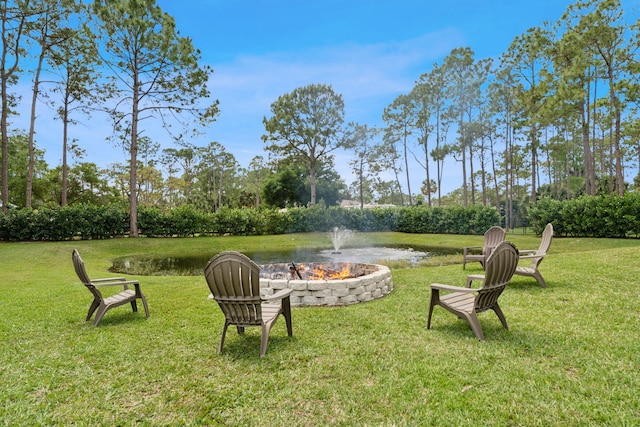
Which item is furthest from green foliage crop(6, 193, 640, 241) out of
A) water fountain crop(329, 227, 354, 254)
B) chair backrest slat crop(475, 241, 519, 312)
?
chair backrest slat crop(475, 241, 519, 312)

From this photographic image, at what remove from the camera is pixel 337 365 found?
293 centimetres

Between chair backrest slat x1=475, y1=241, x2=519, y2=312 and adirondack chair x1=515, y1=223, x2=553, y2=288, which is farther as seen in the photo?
adirondack chair x1=515, y1=223, x2=553, y2=288

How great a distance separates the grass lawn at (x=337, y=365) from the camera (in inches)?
88.6

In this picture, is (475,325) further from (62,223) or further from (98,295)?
(62,223)

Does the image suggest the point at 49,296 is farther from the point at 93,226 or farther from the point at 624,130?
the point at 624,130

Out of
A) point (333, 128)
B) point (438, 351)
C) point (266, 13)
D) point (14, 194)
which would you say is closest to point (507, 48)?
point (333, 128)

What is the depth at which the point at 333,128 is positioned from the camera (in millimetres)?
31625

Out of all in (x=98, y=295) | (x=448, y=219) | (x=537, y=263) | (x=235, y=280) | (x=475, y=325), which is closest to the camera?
(x=235, y=280)

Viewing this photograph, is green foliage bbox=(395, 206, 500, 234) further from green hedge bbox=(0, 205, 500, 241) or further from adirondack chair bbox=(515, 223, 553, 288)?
adirondack chair bbox=(515, 223, 553, 288)

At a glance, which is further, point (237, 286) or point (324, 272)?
point (324, 272)

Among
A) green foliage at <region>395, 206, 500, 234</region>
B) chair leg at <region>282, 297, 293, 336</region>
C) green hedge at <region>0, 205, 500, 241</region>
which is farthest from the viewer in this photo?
green foliage at <region>395, 206, 500, 234</region>

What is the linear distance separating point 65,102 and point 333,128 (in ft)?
65.6

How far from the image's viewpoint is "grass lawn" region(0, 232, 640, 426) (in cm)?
225

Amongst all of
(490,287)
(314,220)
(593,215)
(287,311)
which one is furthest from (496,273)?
(314,220)
